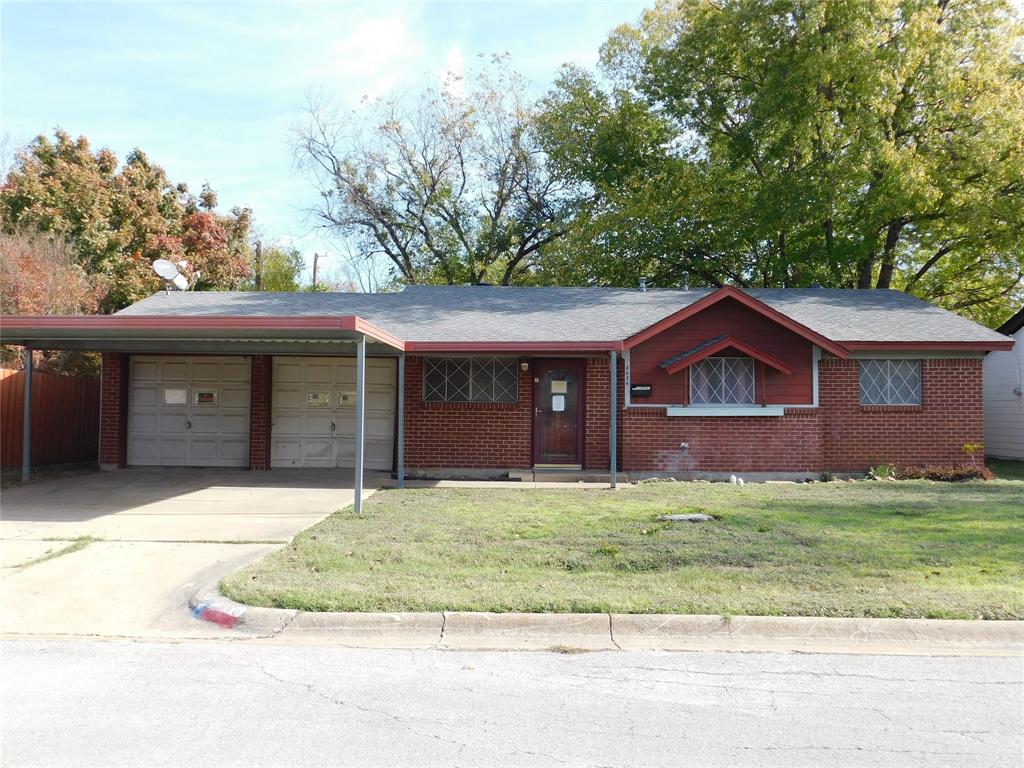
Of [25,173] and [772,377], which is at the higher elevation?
[25,173]

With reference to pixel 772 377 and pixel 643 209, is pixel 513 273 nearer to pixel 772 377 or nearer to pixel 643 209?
pixel 643 209

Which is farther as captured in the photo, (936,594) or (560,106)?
(560,106)

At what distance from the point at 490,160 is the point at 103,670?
28.1 m

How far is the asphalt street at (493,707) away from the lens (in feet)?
12.7

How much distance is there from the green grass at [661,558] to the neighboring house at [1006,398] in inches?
305

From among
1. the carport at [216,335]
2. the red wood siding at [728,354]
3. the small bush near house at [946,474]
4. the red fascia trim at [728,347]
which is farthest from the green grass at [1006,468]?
the carport at [216,335]

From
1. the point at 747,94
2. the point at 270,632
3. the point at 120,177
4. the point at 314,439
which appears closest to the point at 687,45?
the point at 747,94

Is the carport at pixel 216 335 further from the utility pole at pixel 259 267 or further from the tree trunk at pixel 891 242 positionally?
the utility pole at pixel 259 267

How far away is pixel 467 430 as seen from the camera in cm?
1441

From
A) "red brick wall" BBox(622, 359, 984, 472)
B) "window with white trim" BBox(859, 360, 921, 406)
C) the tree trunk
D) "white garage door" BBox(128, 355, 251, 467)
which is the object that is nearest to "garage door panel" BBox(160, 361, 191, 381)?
"white garage door" BBox(128, 355, 251, 467)

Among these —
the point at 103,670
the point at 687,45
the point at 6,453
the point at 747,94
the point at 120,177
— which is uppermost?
the point at 687,45

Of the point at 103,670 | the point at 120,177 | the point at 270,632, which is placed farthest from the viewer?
the point at 120,177

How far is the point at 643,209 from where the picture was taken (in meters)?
24.7

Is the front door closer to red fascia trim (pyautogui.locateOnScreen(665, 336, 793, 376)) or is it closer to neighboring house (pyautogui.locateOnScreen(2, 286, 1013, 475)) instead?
neighboring house (pyautogui.locateOnScreen(2, 286, 1013, 475))
